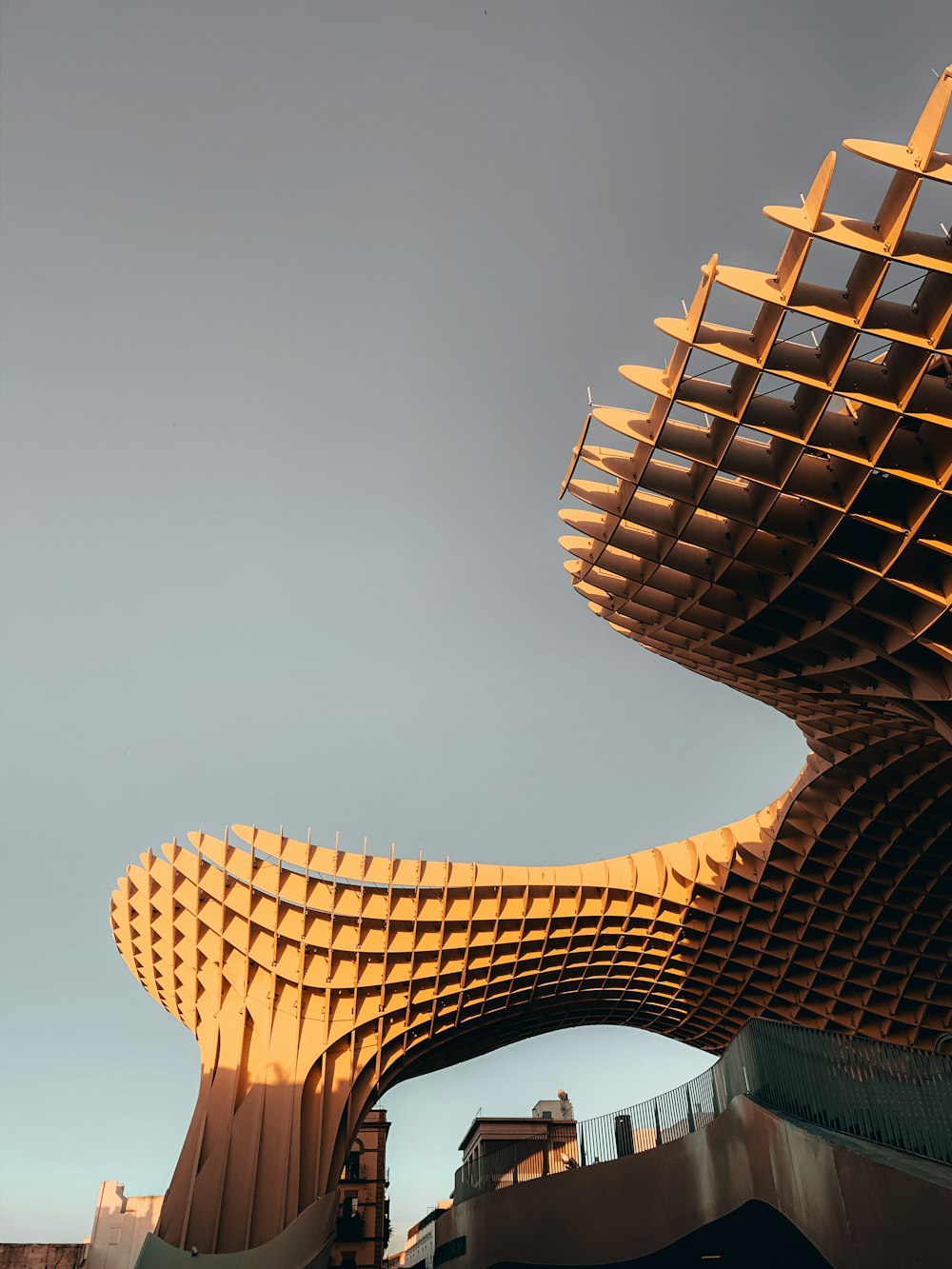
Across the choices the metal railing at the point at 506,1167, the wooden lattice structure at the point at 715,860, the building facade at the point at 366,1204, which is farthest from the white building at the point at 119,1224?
the metal railing at the point at 506,1167

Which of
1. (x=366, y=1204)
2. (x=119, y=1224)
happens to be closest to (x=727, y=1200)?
(x=119, y=1224)

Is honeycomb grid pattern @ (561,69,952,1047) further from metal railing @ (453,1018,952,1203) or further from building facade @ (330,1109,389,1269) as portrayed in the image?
building facade @ (330,1109,389,1269)

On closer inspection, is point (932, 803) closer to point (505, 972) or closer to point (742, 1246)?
point (742, 1246)

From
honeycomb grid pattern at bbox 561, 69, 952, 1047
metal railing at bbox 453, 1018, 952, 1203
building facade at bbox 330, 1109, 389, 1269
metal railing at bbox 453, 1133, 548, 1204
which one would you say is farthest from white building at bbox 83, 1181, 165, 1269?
honeycomb grid pattern at bbox 561, 69, 952, 1047

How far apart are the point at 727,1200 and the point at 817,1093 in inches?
154

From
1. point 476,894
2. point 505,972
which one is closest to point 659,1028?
point 505,972

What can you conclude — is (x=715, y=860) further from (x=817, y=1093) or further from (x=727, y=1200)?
(x=817, y=1093)

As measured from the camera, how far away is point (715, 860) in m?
37.9

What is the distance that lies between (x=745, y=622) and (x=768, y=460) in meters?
5.02

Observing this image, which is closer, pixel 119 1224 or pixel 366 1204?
pixel 119 1224

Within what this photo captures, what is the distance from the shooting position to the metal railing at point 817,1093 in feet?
46.1

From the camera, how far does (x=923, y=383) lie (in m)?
16.0

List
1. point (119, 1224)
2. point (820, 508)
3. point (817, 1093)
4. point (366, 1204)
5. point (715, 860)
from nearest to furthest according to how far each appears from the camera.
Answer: point (817, 1093) → point (820, 508) → point (715, 860) → point (119, 1224) → point (366, 1204)

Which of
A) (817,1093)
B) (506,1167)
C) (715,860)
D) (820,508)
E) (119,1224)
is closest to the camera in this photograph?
(817,1093)
